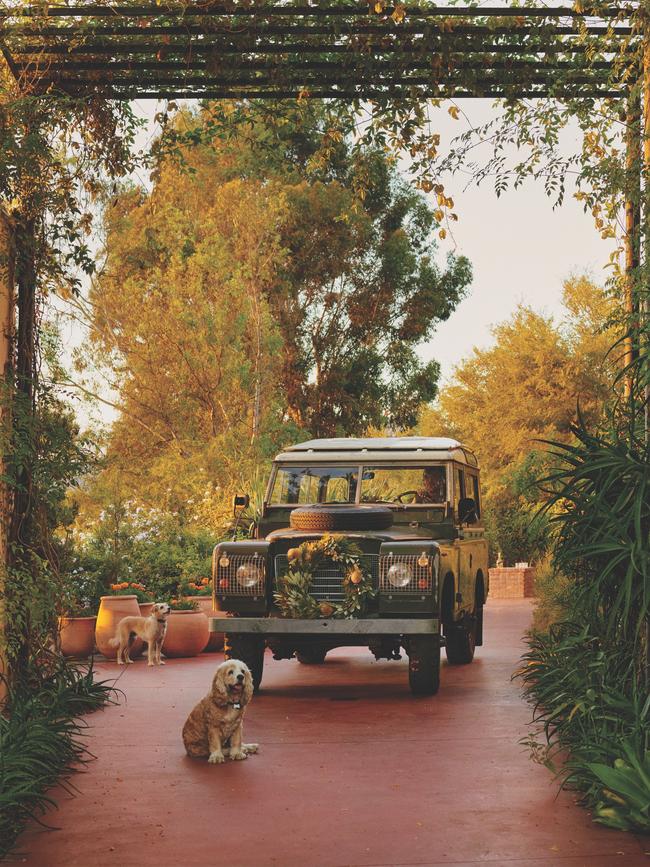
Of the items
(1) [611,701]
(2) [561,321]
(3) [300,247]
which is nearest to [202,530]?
(1) [611,701]

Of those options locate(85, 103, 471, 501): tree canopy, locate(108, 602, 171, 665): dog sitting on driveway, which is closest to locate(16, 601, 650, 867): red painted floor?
locate(108, 602, 171, 665): dog sitting on driveway

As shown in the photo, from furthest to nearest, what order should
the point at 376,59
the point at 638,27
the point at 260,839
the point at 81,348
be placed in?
the point at 81,348
the point at 376,59
the point at 638,27
the point at 260,839

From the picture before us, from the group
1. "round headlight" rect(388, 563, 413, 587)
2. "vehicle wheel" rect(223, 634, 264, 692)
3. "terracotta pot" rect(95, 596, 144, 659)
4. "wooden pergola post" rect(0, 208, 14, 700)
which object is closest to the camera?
"wooden pergola post" rect(0, 208, 14, 700)

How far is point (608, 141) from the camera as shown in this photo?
924 centimetres

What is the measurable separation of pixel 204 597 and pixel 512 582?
1383cm

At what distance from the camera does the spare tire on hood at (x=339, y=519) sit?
36.2 feet

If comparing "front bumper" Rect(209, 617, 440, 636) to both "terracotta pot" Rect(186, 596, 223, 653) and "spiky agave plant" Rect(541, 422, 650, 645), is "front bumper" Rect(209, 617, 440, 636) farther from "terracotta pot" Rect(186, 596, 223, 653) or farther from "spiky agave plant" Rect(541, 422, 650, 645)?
"terracotta pot" Rect(186, 596, 223, 653)

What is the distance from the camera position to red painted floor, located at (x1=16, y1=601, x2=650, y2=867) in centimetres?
557

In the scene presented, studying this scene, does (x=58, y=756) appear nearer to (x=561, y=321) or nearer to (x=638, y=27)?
(x=638, y=27)

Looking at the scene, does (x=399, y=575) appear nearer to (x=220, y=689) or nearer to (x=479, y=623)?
(x=220, y=689)

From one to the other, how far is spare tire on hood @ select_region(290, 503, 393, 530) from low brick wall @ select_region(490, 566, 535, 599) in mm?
17207

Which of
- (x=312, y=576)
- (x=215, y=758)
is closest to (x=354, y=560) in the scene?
(x=312, y=576)

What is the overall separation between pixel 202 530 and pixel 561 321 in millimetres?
20669

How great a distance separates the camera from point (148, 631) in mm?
13547
